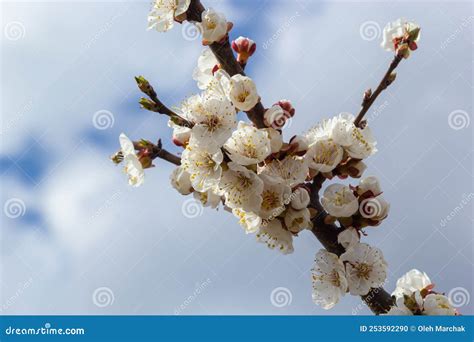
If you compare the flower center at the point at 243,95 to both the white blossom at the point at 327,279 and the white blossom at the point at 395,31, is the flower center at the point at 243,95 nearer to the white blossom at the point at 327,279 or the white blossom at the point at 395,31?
the white blossom at the point at 327,279

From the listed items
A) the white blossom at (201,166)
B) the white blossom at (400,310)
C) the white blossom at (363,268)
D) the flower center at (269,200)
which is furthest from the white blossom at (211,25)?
the white blossom at (400,310)

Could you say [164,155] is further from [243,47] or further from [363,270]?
[363,270]

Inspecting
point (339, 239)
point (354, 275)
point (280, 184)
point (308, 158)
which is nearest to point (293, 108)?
point (308, 158)

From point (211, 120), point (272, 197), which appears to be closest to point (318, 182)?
point (272, 197)

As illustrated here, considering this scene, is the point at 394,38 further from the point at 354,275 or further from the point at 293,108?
the point at 354,275

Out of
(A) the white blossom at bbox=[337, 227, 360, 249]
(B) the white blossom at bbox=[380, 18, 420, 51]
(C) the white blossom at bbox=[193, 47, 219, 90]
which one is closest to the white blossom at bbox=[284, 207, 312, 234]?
(A) the white blossom at bbox=[337, 227, 360, 249]
